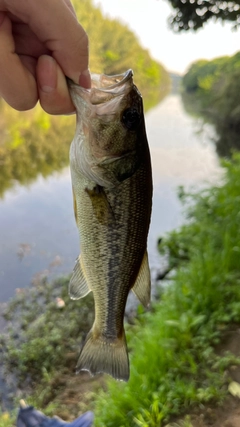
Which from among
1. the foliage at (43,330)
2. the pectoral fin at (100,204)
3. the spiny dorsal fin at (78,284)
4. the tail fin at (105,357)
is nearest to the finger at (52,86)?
the pectoral fin at (100,204)

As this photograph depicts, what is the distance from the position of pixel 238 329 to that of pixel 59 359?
2264mm

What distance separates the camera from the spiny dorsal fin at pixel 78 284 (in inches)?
70.3

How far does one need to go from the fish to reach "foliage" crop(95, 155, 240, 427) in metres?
1.37

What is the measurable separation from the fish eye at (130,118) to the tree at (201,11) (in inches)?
197

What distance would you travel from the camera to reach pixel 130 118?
1479 mm

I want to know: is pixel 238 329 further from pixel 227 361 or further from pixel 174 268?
pixel 174 268

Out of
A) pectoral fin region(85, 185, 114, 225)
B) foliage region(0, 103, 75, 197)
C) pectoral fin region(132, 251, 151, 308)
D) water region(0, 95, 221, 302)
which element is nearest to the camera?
pectoral fin region(85, 185, 114, 225)

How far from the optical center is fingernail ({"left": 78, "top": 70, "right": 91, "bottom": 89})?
55.6 inches

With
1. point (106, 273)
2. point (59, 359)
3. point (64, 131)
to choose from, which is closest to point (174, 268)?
point (59, 359)

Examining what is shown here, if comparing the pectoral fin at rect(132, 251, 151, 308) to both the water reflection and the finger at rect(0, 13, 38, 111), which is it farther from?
the water reflection

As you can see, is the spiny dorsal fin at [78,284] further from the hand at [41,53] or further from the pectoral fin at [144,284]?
the hand at [41,53]

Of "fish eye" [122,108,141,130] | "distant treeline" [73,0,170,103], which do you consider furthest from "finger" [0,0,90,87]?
"distant treeline" [73,0,170,103]

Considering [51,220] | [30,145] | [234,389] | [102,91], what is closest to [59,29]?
[102,91]

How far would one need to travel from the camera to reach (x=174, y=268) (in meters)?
6.20
